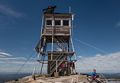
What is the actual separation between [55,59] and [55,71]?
7.83ft

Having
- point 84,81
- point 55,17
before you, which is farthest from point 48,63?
point 84,81

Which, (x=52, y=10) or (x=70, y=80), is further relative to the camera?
(x=52, y=10)

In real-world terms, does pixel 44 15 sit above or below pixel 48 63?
above

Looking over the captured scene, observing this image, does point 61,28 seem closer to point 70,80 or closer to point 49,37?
point 49,37

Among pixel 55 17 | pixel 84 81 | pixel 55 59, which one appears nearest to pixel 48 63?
pixel 55 59

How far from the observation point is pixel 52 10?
161 feet

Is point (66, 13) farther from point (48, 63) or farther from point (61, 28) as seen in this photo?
point (48, 63)

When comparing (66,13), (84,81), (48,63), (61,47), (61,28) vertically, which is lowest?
(84,81)

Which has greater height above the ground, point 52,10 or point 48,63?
point 52,10

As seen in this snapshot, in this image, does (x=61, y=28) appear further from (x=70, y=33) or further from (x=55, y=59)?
(x=55, y=59)

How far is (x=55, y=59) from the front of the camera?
155ft

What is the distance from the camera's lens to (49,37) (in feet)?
160

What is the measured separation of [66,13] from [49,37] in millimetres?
6109

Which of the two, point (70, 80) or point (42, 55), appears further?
point (42, 55)
